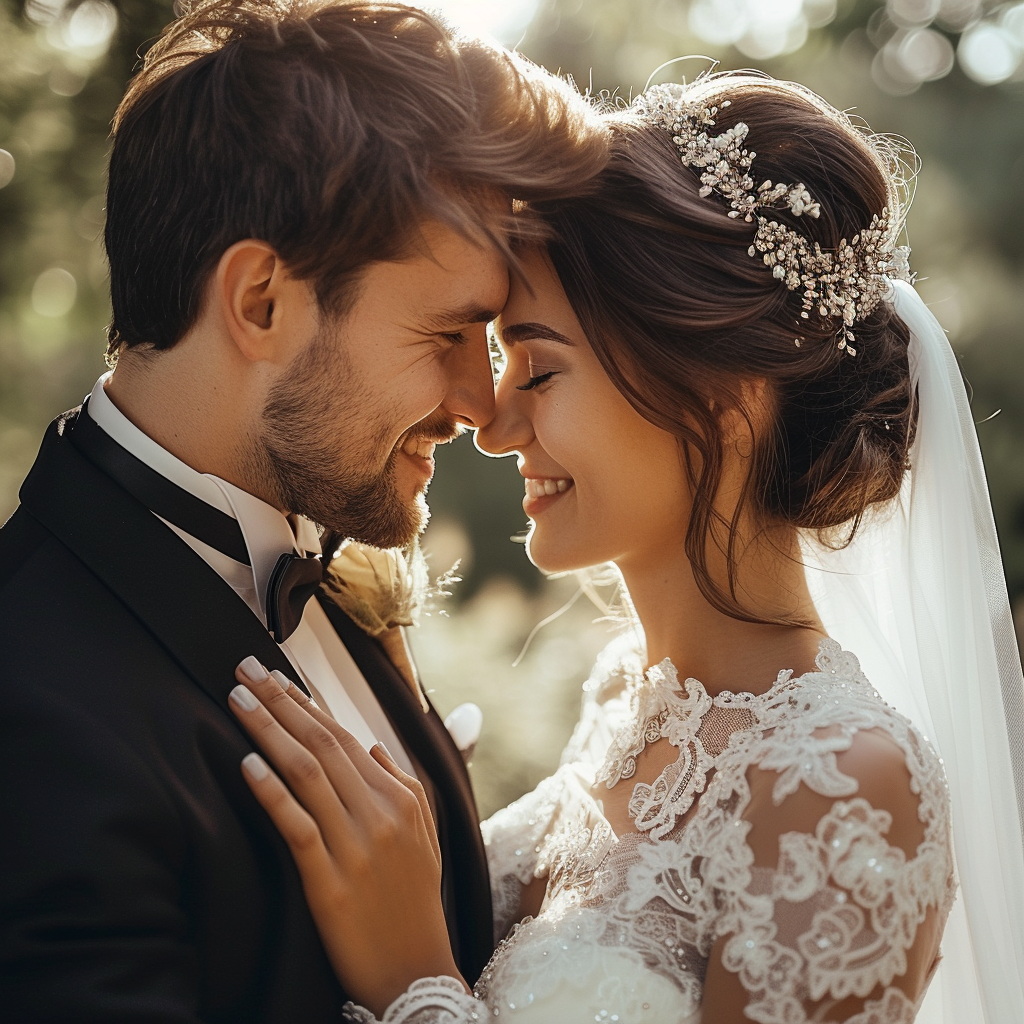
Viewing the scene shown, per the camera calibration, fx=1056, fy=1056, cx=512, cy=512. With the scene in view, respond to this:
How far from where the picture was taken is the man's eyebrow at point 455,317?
8.51 feet

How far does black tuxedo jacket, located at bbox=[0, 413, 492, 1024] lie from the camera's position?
1793 millimetres

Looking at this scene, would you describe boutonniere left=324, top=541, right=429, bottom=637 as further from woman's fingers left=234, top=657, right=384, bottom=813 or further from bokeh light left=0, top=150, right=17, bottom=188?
bokeh light left=0, top=150, right=17, bottom=188

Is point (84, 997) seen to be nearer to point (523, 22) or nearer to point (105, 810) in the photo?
point (105, 810)

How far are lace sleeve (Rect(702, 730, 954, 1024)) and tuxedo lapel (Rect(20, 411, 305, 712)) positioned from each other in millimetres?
1097

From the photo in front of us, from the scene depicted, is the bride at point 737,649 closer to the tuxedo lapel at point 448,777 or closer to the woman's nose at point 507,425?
the woman's nose at point 507,425

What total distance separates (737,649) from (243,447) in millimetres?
1303

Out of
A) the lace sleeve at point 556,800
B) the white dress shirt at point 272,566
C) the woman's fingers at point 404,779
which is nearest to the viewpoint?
the woman's fingers at point 404,779

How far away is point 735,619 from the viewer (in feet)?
8.75

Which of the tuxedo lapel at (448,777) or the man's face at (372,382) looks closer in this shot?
the man's face at (372,382)

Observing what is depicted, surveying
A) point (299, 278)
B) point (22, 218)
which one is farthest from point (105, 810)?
point (22, 218)

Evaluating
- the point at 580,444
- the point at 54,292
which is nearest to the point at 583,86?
the point at 54,292

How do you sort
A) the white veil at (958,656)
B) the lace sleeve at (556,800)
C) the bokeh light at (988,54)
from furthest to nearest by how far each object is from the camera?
the bokeh light at (988,54) < the lace sleeve at (556,800) < the white veil at (958,656)

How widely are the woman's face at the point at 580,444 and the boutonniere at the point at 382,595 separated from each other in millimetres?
501

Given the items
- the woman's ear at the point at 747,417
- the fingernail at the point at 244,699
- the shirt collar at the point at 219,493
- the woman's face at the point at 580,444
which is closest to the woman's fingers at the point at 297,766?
the fingernail at the point at 244,699
